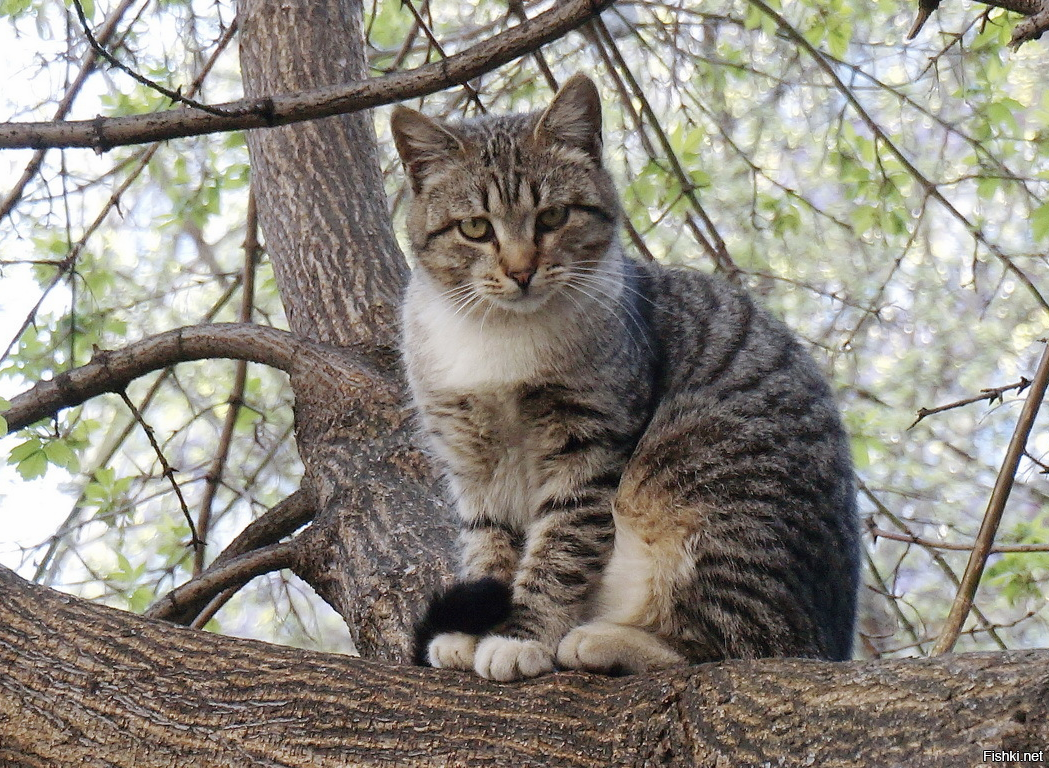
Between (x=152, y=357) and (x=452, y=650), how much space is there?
1.91 m

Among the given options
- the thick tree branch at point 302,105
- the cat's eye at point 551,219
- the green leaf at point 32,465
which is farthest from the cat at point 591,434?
the green leaf at point 32,465

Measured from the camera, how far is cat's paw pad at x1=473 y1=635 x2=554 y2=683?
7.77ft

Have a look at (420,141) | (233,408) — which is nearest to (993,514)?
(420,141)

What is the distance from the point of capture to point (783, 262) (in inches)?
218

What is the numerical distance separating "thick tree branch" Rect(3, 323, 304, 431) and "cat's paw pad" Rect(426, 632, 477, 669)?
63.0 inches

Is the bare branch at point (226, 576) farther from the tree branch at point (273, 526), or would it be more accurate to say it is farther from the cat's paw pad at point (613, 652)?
the cat's paw pad at point (613, 652)

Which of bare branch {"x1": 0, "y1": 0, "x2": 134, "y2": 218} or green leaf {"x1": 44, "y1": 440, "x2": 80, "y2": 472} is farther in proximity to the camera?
bare branch {"x1": 0, "y1": 0, "x2": 134, "y2": 218}

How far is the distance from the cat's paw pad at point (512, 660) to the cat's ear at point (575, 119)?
156 centimetres

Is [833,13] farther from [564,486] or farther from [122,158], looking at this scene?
[122,158]

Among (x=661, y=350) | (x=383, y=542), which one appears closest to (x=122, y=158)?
(x=383, y=542)

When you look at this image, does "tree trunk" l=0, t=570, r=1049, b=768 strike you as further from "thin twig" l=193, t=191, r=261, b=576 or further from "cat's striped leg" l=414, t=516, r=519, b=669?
"thin twig" l=193, t=191, r=261, b=576

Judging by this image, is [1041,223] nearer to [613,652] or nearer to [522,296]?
[522,296]

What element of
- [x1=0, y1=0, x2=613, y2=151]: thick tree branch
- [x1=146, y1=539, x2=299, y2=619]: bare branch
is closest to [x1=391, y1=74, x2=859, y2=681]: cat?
[x1=146, y1=539, x2=299, y2=619]: bare branch

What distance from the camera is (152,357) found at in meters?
3.81
